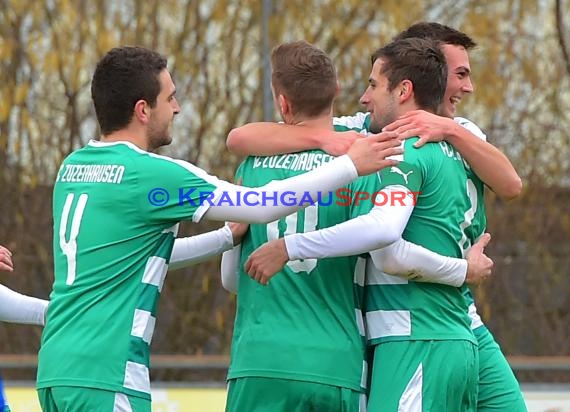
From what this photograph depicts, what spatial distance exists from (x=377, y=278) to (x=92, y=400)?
45.3 inches

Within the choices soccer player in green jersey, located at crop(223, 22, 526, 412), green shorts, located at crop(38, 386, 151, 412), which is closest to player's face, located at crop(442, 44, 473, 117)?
soccer player in green jersey, located at crop(223, 22, 526, 412)

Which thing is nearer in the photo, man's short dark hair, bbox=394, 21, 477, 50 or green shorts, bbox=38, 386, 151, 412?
green shorts, bbox=38, 386, 151, 412

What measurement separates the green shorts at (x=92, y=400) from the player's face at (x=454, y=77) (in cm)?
176

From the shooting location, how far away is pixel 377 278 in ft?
15.1

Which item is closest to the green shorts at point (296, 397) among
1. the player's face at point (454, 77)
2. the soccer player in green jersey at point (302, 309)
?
the soccer player in green jersey at point (302, 309)

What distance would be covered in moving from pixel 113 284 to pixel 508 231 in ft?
17.5

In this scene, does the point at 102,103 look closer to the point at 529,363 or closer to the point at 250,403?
the point at 250,403

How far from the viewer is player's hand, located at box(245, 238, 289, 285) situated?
171 inches

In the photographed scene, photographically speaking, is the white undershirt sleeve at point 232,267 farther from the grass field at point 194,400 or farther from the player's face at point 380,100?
the grass field at point 194,400

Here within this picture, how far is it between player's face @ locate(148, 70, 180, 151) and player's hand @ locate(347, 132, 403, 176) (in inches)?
26.3

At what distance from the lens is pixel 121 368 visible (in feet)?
13.6

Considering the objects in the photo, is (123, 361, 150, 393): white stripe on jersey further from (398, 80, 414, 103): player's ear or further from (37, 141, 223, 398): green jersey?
(398, 80, 414, 103): player's ear

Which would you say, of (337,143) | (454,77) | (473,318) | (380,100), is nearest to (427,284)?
(473,318)

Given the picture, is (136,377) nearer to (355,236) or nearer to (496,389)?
(355,236)
